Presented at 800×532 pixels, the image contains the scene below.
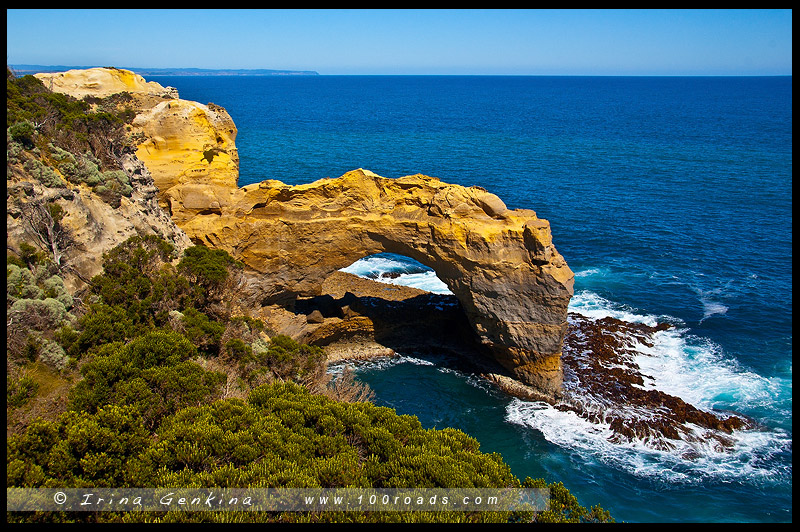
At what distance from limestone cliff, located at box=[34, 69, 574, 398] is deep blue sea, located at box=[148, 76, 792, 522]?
15.4ft

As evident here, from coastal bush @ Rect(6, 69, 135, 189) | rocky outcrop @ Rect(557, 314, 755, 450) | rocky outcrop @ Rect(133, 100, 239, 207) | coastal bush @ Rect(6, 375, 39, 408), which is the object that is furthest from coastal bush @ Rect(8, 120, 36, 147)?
rocky outcrop @ Rect(557, 314, 755, 450)

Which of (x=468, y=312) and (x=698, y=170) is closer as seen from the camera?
(x=468, y=312)

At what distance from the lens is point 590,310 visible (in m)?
41.9

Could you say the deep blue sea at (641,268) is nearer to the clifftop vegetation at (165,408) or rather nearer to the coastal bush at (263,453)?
the clifftop vegetation at (165,408)

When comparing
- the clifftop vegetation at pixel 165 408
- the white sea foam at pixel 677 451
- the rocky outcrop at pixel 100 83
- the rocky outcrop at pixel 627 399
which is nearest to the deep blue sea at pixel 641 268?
the white sea foam at pixel 677 451

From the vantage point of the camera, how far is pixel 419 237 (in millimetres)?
31047

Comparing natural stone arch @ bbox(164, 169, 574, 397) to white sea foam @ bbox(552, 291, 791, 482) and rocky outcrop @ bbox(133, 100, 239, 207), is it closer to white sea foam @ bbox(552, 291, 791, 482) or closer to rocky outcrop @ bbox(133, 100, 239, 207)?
rocky outcrop @ bbox(133, 100, 239, 207)

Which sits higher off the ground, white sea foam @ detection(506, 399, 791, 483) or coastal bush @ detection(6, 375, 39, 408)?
coastal bush @ detection(6, 375, 39, 408)

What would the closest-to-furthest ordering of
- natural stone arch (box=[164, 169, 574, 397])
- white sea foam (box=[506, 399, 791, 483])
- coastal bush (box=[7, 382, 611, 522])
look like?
coastal bush (box=[7, 382, 611, 522]) → white sea foam (box=[506, 399, 791, 483]) → natural stone arch (box=[164, 169, 574, 397])

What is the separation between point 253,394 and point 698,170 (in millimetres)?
81080

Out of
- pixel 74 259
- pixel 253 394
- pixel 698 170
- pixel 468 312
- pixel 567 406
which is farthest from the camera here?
pixel 698 170

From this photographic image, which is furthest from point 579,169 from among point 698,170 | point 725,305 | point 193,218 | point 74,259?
point 74,259

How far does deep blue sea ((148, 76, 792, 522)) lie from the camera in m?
26.3

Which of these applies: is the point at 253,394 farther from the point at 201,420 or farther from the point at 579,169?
the point at 579,169
